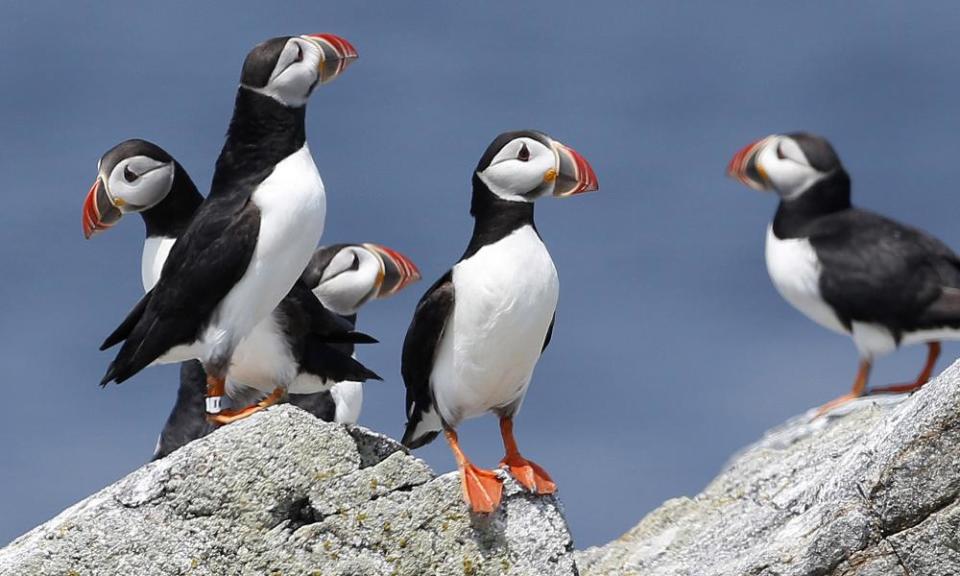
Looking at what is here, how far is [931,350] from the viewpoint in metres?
14.3

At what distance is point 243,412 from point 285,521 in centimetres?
132

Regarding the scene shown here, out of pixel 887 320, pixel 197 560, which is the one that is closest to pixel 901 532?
pixel 197 560

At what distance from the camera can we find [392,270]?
1082 centimetres

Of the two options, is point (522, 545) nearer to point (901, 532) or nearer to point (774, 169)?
point (901, 532)

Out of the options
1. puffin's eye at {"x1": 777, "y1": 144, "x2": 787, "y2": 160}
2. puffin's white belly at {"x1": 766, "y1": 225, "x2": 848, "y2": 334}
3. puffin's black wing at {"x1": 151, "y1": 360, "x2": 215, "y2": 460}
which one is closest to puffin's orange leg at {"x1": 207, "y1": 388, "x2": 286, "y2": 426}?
puffin's black wing at {"x1": 151, "y1": 360, "x2": 215, "y2": 460}

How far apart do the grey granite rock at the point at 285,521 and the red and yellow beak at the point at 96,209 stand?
224 centimetres

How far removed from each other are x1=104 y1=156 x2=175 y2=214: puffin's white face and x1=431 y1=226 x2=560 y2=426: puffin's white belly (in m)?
1.80

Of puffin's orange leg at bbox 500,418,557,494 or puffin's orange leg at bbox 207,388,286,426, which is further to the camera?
puffin's orange leg at bbox 207,388,286,426

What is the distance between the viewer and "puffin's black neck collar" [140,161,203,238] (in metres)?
8.51

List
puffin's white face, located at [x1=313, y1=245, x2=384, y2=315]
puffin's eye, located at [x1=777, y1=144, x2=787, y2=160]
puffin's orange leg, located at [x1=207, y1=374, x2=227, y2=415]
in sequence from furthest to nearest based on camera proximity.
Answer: puffin's eye, located at [x1=777, y1=144, x2=787, y2=160]
puffin's white face, located at [x1=313, y1=245, x2=384, y2=315]
puffin's orange leg, located at [x1=207, y1=374, x2=227, y2=415]

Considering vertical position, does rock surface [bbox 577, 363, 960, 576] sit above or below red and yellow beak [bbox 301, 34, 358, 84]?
below

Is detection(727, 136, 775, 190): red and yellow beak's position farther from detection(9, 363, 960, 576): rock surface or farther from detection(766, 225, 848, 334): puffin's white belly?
detection(9, 363, 960, 576): rock surface

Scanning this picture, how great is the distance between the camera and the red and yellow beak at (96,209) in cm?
840

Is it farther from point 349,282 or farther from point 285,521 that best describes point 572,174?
point 349,282
